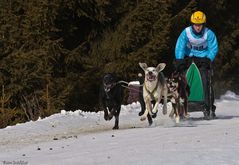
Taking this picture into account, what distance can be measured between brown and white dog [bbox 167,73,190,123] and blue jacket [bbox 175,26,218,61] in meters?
1.01

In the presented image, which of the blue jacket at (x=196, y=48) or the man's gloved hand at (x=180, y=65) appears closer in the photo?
the man's gloved hand at (x=180, y=65)

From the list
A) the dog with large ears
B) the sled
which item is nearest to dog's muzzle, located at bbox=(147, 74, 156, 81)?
the dog with large ears

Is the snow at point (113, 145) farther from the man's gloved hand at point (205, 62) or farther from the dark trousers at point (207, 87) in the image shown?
the man's gloved hand at point (205, 62)

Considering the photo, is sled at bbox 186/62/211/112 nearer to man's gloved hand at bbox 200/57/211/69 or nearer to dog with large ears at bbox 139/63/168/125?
man's gloved hand at bbox 200/57/211/69

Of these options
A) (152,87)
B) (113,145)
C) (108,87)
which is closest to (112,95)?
(108,87)

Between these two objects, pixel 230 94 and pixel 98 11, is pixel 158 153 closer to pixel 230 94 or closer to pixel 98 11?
pixel 98 11

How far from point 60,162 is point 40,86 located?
11.7 metres

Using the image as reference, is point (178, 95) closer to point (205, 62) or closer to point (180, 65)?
point (180, 65)

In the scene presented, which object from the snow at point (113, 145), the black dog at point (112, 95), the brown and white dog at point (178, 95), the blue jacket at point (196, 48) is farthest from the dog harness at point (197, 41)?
the black dog at point (112, 95)

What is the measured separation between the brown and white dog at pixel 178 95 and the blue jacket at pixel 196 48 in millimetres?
1012

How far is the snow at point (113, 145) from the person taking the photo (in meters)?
7.19

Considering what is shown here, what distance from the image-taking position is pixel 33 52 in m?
18.7

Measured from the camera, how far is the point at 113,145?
891 cm

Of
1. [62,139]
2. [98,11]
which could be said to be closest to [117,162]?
[62,139]
